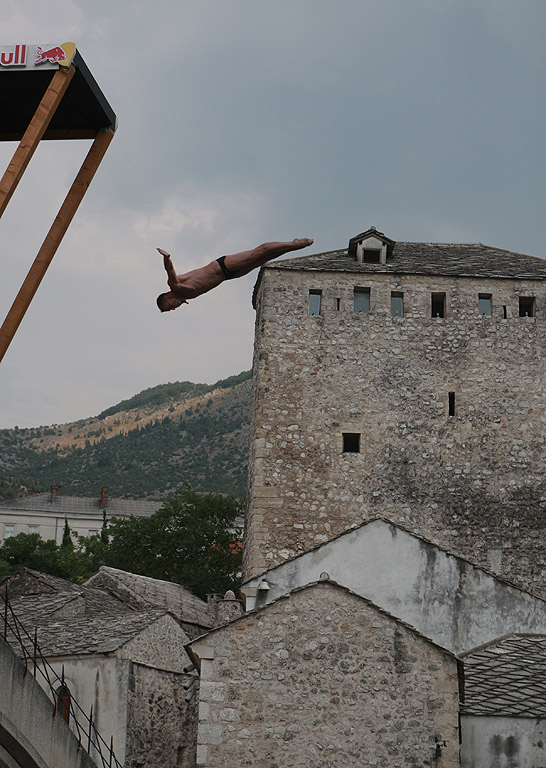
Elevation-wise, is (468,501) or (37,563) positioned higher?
(37,563)

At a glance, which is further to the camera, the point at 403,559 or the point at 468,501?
the point at 468,501

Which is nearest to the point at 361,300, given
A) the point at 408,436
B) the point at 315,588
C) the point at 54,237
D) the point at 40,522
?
the point at 408,436

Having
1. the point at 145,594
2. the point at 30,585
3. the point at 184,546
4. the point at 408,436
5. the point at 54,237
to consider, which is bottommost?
the point at 54,237

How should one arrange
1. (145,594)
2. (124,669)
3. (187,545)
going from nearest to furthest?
(124,669)
(145,594)
(187,545)

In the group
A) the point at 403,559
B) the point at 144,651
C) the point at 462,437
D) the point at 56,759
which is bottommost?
the point at 56,759

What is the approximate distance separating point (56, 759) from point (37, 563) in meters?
38.7

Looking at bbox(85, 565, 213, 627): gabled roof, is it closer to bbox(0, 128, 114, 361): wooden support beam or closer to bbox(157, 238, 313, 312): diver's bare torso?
bbox(0, 128, 114, 361): wooden support beam

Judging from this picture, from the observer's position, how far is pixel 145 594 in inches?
1319

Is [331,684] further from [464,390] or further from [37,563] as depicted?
[37,563]

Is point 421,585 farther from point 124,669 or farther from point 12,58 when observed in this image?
point 12,58

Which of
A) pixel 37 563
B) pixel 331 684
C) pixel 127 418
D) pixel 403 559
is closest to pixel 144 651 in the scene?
pixel 403 559

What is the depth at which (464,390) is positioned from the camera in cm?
2928

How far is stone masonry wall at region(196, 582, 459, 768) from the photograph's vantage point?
16438mm

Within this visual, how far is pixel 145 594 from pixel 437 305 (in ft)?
44.1
